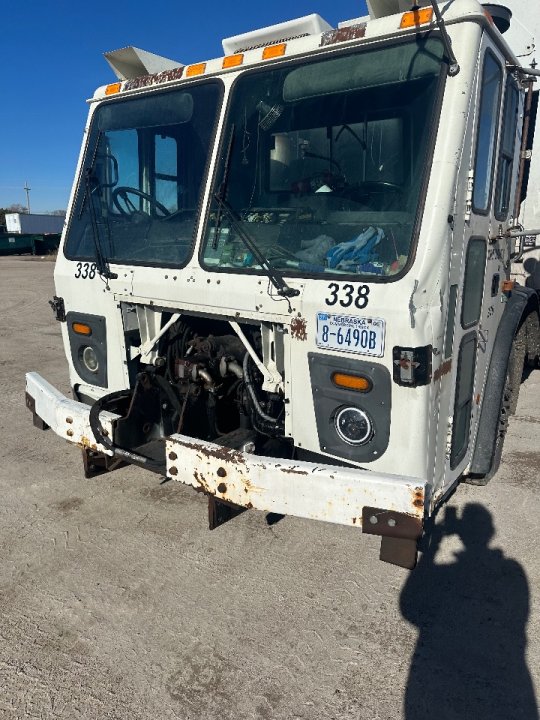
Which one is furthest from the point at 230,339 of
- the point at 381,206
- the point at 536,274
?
the point at 536,274

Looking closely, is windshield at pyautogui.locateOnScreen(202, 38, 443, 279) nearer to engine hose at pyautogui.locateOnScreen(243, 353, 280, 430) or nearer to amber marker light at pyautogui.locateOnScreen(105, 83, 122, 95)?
engine hose at pyautogui.locateOnScreen(243, 353, 280, 430)

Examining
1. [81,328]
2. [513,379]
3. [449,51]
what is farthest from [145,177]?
[513,379]

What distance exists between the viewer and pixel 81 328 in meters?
3.56

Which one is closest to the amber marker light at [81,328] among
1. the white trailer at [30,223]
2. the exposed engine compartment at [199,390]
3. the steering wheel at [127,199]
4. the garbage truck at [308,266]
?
the garbage truck at [308,266]

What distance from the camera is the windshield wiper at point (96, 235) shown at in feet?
10.8

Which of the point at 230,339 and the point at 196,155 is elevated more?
the point at 196,155

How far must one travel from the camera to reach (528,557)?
2.99 m

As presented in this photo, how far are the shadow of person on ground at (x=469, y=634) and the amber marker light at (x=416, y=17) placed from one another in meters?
2.60

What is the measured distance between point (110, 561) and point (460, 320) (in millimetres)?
2182

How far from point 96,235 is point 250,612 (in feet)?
7.50

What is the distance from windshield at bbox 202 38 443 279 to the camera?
2.50m

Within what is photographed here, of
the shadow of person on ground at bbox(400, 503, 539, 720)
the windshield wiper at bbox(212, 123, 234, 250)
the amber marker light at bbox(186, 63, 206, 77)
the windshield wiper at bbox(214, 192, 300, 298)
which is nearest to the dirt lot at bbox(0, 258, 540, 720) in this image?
the shadow of person on ground at bbox(400, 503, 539, 720)

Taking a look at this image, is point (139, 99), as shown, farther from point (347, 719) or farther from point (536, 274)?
point (536, 274)

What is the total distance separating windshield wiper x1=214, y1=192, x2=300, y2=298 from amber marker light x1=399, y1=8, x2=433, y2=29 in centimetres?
114
